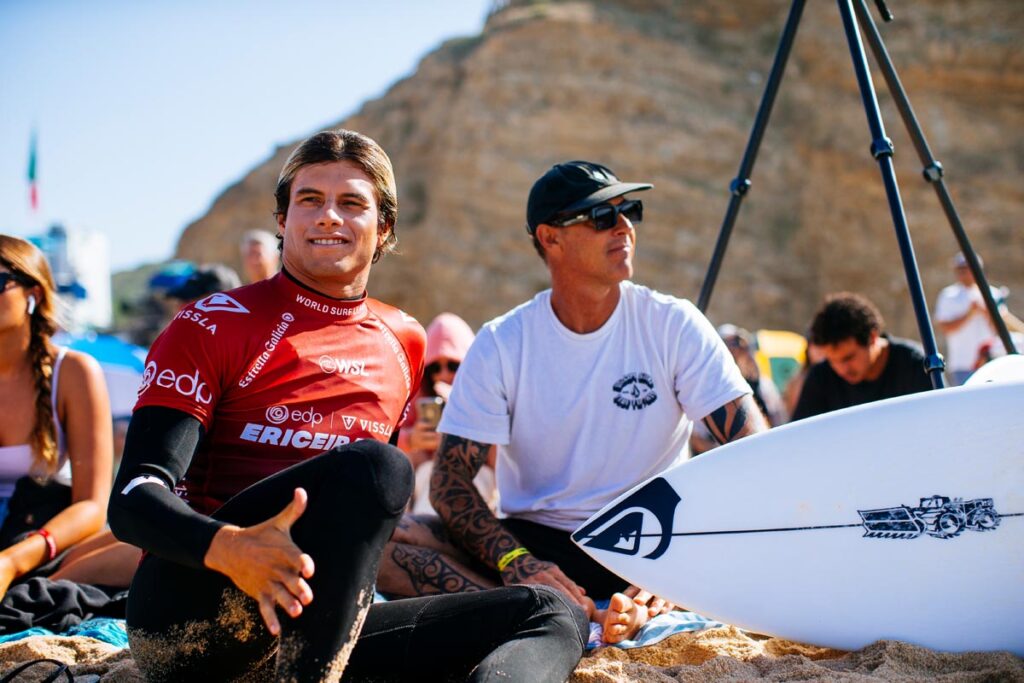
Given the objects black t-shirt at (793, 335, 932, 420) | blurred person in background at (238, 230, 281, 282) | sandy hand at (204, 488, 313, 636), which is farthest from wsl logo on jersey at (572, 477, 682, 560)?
blurred person in background at (238, 230, 281, 282)

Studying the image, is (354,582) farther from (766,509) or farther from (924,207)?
(924,207)

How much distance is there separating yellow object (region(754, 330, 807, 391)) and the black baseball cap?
6.76 metres

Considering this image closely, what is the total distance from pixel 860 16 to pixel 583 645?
270cm

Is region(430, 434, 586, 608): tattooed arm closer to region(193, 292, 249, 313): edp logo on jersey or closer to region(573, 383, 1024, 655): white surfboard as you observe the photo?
region(573, 383, 1024, 655): white surfboard

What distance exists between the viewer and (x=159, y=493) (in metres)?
1.70

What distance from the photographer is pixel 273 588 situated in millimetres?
1564

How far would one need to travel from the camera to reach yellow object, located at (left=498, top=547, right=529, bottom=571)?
2.64 metres

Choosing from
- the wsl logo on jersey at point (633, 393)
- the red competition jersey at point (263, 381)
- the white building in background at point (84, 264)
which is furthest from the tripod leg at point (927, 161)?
the white building in background at point (84, 264)

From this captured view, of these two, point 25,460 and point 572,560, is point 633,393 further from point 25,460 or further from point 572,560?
point 25,460

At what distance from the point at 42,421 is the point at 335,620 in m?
1.87

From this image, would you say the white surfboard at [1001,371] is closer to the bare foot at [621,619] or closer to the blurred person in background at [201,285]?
the bare foot at [621,619]

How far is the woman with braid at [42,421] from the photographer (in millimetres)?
2975

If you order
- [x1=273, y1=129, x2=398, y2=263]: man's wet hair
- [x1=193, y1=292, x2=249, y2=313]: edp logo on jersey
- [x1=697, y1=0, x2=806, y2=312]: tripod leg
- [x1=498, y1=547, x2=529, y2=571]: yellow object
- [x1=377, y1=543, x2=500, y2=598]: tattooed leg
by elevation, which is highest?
[x1=697, y1=0, x2=806, y2=312]: tripod leg

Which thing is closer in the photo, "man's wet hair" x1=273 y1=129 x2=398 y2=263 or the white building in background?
"man's wet hair" x1=273 y1=129 x2=398 y2=263
